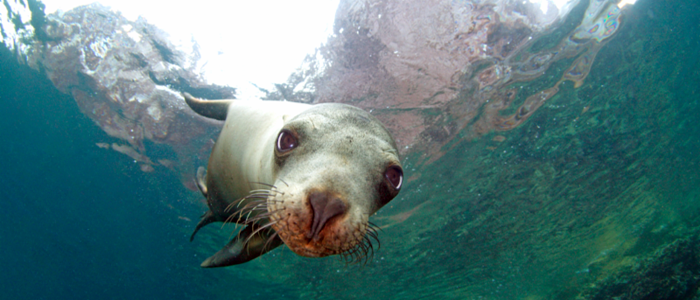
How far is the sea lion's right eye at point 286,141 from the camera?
5.66ft

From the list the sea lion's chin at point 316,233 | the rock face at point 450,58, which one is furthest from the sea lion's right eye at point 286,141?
the rock face at point 450,58

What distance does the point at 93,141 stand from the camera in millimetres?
10000

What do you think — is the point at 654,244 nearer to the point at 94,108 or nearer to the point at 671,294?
the point at 671,294

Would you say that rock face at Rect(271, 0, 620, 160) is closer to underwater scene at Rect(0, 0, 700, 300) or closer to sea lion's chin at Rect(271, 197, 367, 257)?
underwater scene at Rect(0, 0, 700, 300)

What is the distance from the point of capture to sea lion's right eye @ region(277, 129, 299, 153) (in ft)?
5.66

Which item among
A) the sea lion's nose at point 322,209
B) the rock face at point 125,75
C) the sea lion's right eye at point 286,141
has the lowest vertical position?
the rock face at point 125,75

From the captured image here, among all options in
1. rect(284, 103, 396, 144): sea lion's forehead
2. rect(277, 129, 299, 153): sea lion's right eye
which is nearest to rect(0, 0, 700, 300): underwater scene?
rect(277, 129, 299, 153): sea lion's right eye

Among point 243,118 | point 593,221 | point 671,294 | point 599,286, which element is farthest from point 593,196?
point 243,118

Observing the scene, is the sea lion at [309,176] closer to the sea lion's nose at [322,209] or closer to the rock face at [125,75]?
the sea lion's nose at [322,209]

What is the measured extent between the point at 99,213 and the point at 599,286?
29335 millimetres

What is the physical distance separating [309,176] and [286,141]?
1.39ft

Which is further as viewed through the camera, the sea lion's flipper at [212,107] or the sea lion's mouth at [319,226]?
the sea lion's flipper at [212,107]

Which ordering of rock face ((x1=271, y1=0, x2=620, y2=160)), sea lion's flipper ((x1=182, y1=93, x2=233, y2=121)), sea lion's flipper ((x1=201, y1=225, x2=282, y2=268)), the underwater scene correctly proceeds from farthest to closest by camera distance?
the underwater scene
rock face ((x1=271, y1=0, x2=620, y2=160))
sea lion's flipper ((x1=182, y1=93, x2=233, y2=121))
sea lion's flipper ((x1=201, y1=225, x2=282, y2=268))

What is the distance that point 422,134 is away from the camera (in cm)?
830
